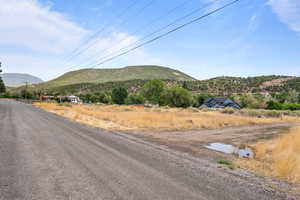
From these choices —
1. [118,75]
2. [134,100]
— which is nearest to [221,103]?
[134,100]

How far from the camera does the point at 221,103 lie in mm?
78625

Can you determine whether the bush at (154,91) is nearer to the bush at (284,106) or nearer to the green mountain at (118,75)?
the bush at (284,106)

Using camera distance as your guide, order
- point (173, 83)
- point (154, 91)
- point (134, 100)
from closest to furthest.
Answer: point (154, 91)
point (134, 100)
point (173, 83)

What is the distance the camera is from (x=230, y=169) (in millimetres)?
6602

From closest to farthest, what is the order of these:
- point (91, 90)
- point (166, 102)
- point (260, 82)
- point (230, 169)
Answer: point (230, 169) → point (166, 102) → point (260, 82) → point (91, 90)

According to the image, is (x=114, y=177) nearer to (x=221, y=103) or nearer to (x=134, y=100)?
(x=221, y=103)

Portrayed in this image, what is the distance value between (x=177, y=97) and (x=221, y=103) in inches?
700

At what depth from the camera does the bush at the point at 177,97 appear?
73.9 metres

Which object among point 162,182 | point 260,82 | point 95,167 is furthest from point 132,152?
point 260,82

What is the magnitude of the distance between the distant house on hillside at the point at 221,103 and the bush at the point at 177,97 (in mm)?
9964

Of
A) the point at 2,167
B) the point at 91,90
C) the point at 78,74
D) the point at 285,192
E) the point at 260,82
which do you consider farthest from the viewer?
the point at 78,74

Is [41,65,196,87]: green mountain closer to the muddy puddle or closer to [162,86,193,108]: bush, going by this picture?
[162,86,193,108]: bush

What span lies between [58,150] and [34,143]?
1.77 m

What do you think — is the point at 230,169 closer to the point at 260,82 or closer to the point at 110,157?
the point at 110,157
